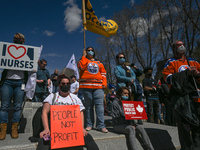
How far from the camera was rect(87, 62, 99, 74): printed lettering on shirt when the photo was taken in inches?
149

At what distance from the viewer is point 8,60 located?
328 cm

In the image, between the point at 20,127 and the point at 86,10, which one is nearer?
the point at 20,127

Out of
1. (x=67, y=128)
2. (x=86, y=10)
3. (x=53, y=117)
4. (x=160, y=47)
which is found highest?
(x=160, y=47)

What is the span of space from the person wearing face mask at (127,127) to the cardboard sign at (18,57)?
1981 mm

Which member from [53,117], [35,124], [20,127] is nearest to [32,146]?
[35,124]

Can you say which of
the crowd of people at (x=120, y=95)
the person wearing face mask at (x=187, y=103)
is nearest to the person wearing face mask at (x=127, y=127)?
the crowd of people at (x=120, y=95)

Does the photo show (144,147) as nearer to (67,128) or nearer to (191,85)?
(191,85)

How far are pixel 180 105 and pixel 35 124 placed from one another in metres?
2.33

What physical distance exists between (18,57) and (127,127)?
8.72 ft

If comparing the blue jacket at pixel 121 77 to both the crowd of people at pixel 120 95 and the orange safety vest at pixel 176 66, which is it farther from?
the orange safety vest at pixel 176 66

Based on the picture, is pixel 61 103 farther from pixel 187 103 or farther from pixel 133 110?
pixel 187 103

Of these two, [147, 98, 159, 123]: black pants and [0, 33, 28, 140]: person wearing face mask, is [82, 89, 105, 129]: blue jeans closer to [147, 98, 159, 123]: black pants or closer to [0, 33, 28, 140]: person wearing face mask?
[0, 33, 28, 140]: person wearing face mask

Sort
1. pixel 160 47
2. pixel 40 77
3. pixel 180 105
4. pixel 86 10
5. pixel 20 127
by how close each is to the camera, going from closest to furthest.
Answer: pixel 180 105
pixel 20 127
pixel 86 10
pixel 40 77
pixel 160 47

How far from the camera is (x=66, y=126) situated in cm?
243
